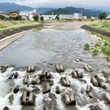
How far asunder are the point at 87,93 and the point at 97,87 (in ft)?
5.28

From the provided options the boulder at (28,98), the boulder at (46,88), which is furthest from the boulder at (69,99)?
the boulder at (28,98)

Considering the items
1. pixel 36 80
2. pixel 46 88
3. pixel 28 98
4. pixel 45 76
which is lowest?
pixel 45 76

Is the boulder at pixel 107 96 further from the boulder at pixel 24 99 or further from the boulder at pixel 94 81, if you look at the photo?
the boulder at pixel 24 99

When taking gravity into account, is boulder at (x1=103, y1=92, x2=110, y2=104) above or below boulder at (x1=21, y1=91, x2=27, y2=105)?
below

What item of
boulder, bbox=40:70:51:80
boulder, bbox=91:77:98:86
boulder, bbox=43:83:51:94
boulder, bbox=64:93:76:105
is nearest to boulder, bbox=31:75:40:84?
boulder, bbox=40:70:51:80

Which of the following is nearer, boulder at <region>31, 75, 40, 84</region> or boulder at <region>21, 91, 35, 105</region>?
boulder at <region>21, 91, 35, 105</region>

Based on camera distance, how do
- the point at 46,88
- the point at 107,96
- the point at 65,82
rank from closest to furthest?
the point at 107,96, the point at 46,88, the point at 65,82

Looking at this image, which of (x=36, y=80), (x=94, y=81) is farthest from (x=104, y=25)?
(x=36, y=80)

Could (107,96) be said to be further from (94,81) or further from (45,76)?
(45,76)

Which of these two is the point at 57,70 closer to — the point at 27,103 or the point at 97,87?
the point at 97,87

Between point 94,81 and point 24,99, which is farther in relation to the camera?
point 94,81

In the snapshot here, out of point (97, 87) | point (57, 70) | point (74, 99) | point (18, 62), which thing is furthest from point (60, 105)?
point (18, 62)

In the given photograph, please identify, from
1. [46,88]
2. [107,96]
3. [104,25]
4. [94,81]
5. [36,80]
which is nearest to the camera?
[107,96]

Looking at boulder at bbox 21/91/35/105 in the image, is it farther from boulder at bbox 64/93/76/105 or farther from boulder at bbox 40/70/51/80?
boulder at bbox 40/70/51/80
